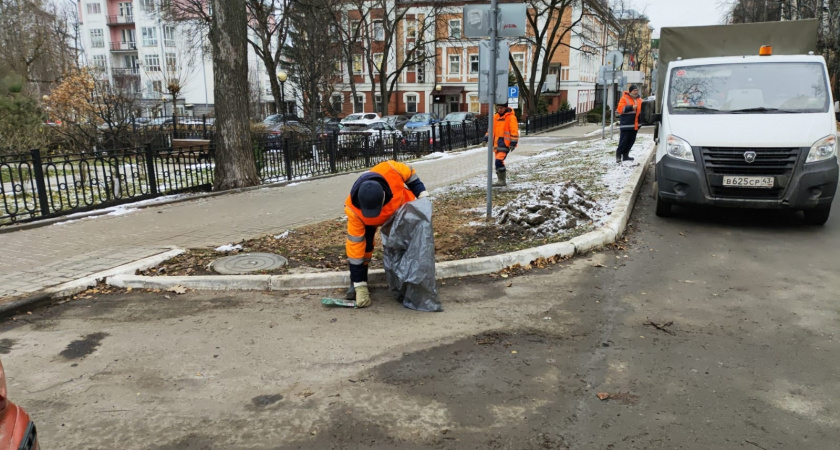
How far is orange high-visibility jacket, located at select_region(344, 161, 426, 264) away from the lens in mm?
4859

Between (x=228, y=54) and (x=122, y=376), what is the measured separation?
28.1 ft

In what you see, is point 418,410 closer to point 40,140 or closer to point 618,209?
point 618,209

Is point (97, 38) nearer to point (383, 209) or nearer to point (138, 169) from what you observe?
point (138, 169)

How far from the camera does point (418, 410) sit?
332 cm

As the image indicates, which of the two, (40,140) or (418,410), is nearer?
(418,410)

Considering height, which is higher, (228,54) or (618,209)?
(228,54)

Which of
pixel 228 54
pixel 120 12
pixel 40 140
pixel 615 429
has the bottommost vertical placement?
pixel 615 429

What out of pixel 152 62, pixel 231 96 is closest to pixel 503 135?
pixel 231 96

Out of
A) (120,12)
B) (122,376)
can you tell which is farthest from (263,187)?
(120,12)

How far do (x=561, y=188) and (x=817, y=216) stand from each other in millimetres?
3334

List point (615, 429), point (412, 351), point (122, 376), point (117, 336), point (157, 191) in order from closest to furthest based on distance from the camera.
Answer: point (615, 429) → point (122, 376) → point (412, 351) → point (117, 336) → point (157, 191)

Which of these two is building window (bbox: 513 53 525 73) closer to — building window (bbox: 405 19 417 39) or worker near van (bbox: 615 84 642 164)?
building window (bbox: 405 19 417 39)

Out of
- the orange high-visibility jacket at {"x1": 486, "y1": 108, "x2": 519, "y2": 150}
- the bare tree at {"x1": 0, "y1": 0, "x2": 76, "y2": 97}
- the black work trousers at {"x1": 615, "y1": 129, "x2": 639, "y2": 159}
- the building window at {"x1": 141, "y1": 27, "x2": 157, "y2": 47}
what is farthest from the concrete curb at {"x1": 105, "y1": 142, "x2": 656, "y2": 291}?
the building window at {"x1": 141, "y1": 27, "x2": 157, "y2": 47}

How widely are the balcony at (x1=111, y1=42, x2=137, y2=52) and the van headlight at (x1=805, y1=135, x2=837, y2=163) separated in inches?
3121
